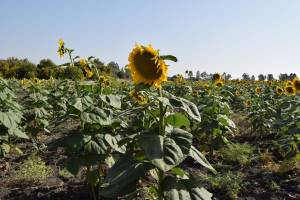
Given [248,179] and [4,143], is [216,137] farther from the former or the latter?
[4,143]

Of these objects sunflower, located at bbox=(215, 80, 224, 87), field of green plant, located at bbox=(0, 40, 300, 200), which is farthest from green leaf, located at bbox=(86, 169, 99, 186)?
sunflower, located at bbox=(215, 80, 224, 87)

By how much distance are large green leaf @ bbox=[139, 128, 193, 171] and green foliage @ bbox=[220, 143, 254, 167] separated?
14.0 ft

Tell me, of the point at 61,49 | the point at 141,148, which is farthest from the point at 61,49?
the point at 141,148

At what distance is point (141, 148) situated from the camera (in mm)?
2375

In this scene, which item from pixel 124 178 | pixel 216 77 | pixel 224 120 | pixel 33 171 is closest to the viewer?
pixel 124 178

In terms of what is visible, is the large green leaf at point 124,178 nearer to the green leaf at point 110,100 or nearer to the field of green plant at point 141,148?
the field of green plant at point 141,148

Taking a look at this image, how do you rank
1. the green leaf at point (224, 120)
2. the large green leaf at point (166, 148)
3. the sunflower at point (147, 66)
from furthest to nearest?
the green leaf at point (224, 120), the sunflower at point (147, 66), the large green leaf at point (166, 148)

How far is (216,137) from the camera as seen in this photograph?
720 centimetres

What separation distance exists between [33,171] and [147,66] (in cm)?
383

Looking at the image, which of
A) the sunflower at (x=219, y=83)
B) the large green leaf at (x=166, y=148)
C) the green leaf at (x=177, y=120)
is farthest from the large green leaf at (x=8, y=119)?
the sunflower at (x=219, y=83)

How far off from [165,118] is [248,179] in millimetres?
3503

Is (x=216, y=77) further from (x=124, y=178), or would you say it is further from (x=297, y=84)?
(x=124, y=178)

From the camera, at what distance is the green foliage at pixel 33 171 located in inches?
225

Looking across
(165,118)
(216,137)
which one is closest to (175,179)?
(165,118)
